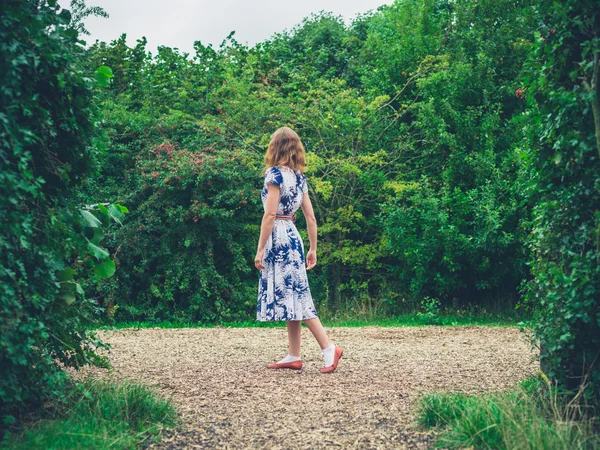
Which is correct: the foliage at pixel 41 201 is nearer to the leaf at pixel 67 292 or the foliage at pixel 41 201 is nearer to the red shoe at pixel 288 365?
the leaf at pixel 67 292

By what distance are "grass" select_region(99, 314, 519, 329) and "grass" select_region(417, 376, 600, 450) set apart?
6.05m

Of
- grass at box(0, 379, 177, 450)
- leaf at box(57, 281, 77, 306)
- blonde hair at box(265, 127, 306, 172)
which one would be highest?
blonde hair at box(265, 127, 306, 172)

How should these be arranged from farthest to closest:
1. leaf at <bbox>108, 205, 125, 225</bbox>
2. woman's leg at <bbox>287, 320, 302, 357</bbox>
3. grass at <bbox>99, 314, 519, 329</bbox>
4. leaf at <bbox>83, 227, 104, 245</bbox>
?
grass at <bbox>99, 314, 519, 329</bbox> → woman's leg at <bbox>287, 320, 302, 357</bbox> → leaf at <bbox>108, 205, 125, 225</bbox> → leaf at <bbox>83, 227, 104, 245</bbox>

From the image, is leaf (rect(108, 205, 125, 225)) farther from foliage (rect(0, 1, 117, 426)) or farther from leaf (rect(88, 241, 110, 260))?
leaf (rect(88, 241, 110, 260))

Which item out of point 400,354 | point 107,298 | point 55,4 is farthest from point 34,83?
point 107,298

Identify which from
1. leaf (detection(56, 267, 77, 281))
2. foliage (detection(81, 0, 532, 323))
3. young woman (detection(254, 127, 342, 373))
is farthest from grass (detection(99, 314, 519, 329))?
leaf (detection(56, 267, 77, 281))

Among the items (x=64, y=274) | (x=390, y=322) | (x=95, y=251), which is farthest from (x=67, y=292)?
(x=390, y=322)

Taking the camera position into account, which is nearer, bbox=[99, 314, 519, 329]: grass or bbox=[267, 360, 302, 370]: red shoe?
bbox=[267, 360, 302, 370]: red shoe

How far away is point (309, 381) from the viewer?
16.2ft

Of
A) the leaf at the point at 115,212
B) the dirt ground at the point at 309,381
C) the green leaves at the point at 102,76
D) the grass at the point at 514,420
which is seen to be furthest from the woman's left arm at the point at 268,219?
the grass at the point at 514,420

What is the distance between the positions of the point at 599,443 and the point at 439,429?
839mm

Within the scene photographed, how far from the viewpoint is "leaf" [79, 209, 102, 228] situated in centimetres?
382

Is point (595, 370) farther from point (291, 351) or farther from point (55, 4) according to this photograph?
point (55, 4)

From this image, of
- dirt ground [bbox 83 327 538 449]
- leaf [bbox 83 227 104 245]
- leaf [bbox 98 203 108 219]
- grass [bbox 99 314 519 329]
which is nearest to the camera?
dirt ground [bbox 83 327 538 449]
